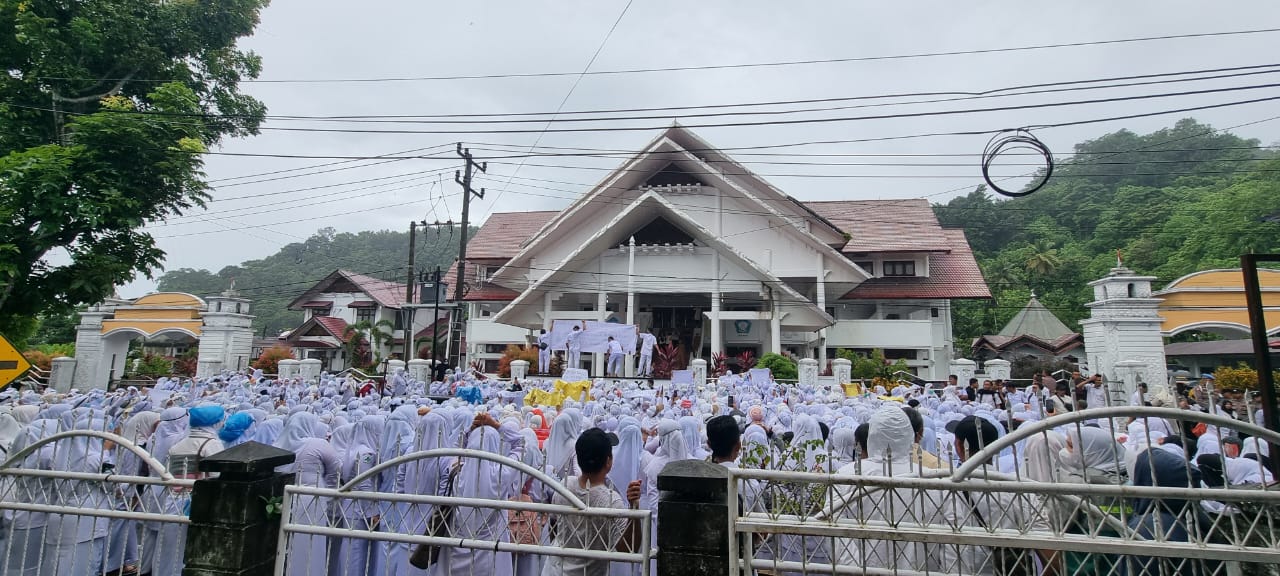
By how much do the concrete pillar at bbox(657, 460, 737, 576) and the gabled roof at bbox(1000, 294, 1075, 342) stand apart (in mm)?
31798

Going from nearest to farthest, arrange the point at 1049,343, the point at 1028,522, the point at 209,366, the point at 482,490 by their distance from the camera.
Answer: the point at 1028,522
the point at 482,490
the point at 209,366
the point at 1049,343

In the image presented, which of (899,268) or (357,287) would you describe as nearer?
(899,268)

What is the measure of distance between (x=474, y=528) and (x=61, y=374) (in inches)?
825

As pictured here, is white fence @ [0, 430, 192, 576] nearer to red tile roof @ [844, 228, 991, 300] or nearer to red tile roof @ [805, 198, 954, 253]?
red tile roof @ [844, 228, 991, 300]

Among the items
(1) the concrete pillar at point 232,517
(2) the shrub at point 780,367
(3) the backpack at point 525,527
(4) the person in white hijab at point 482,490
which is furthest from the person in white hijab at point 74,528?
(2) the shrub at point 780,367

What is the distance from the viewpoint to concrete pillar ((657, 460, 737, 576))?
2516 mm

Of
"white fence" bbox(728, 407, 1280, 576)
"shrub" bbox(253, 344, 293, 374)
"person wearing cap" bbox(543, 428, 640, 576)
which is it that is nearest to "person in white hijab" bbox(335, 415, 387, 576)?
"person wearing cap" bbox(543, 428, 640, 576)

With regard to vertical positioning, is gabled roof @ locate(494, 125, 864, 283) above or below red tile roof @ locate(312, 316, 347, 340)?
above

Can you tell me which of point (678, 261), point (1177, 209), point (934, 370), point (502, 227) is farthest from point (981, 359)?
point (502, 227)

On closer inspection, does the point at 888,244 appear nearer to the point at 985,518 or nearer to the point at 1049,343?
the point at 1049,343

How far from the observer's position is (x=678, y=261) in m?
19.8

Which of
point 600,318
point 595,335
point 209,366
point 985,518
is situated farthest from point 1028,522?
point 209,366

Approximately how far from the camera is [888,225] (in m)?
24.2

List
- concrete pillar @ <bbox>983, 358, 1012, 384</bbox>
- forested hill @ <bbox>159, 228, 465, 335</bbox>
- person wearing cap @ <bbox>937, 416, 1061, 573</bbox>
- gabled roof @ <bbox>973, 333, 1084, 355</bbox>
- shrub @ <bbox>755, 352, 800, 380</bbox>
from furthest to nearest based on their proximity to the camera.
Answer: forested hill @ <bbox>159, 228, 465, 335</bbox> → gabled roof @ <bbox>973, 333, 1084, 355</bbox> → shrub @ <bbox>755, 352, 800, 380</bbox> → concrete pillar @ <bbox>983, 358, 1012, 384</bbox> → person wearing cap @ <bbox>937, 416, 1061, 573</bbox>
